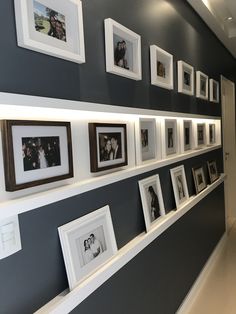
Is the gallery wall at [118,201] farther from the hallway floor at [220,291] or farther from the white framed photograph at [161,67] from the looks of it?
the hallway floor at [220,291]

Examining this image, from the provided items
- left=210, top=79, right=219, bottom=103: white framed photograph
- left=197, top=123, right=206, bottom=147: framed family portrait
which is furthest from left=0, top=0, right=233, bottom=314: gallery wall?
left=210, top=79, right=219, bottom=103: white framed photograph

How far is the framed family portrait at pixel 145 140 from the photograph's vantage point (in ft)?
6.21

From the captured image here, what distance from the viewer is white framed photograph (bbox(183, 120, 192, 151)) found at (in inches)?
107

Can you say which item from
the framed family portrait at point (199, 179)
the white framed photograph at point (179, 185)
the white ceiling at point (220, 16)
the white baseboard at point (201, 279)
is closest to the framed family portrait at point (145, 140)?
the white framed photograph at point (179, 185)

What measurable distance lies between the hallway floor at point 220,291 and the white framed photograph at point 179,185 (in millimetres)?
906

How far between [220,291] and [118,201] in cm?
184

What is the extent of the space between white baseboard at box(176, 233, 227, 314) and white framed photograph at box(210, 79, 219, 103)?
1.72m

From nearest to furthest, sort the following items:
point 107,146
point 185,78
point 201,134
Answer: point 107,146
point 185,78
point 201,134

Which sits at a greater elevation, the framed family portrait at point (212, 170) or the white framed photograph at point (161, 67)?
the white framed photograph at point (161, 67)

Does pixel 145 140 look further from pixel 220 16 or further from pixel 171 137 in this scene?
pixel 220 16

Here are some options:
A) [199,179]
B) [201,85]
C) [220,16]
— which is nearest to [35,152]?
[199,179]

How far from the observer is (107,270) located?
1.41 metres

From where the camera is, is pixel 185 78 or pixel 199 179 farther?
pixel 199 179

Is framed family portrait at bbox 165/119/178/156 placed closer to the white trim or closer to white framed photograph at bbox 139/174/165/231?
white framed photograph at bbox 139/174/165/231
